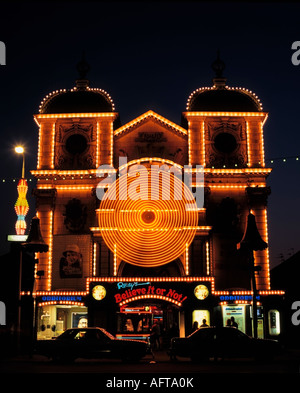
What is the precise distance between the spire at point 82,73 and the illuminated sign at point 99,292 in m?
15.1

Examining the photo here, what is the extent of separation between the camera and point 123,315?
33.0 meters

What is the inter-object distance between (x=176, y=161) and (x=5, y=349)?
1714 centimetres

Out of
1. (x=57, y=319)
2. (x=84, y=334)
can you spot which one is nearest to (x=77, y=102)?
(x=57, y=319)

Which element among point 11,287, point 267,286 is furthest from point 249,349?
point 11,287

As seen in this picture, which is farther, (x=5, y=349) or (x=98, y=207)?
(x=98, y=207)

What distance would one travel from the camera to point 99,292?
3266 cm

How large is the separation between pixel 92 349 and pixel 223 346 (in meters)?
5.34

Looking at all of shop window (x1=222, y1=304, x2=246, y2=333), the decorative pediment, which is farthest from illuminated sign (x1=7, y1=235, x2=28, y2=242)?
shop window (x1=222, y1=304, x2=246, y2=333)

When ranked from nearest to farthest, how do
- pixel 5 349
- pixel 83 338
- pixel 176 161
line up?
pixel 83 338
pixel 5 349
pixel 176 161

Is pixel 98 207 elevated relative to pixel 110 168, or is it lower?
lower

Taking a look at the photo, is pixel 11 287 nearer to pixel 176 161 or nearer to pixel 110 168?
pixel 110 168

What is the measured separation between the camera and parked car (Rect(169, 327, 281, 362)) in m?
21.8

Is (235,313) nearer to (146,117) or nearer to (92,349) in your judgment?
(146,117)
